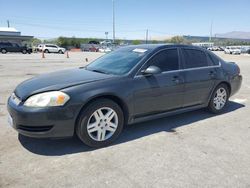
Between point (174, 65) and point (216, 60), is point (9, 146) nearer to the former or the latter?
point (174, 65)

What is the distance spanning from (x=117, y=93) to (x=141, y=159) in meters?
1.05

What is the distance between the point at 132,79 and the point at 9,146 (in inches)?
84.9

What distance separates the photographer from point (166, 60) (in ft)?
15.2

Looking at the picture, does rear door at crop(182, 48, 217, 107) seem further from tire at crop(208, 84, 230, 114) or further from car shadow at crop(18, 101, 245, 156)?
car shadow at crop(18, 101, 245, 156)

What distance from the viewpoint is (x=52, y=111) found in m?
3.36

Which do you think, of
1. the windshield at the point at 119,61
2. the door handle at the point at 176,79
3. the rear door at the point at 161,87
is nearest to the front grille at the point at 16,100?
the windshield at the point at 119,61

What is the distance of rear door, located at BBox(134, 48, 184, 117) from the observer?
4137mm

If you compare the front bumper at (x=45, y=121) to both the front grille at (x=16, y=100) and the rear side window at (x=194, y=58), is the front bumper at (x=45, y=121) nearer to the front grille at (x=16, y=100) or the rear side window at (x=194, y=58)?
the front grille at (x=16, y=100)

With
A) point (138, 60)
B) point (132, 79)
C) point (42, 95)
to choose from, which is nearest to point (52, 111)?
point (42, 95)

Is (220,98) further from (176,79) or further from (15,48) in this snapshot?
(15,48)

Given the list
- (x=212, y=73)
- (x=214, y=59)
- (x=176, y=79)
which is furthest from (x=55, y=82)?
(x=214, y=59)

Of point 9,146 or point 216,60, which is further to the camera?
point 216,60

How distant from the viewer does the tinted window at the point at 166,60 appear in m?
4.48

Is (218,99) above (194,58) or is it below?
below
